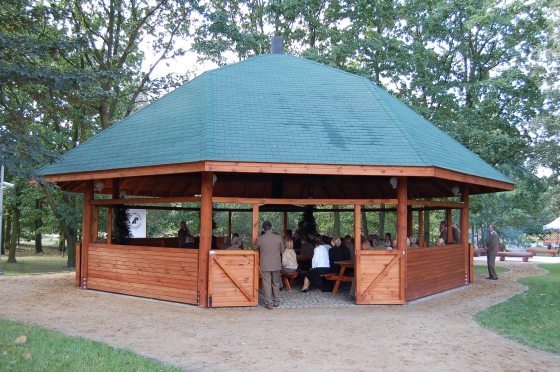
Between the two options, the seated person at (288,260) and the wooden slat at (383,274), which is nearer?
the wooden slat at (383,274)

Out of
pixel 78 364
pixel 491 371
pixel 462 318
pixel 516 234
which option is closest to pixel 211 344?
pixel 78 364

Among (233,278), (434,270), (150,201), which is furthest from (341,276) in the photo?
(150,201)

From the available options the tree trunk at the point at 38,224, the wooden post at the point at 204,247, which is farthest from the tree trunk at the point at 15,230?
the wooden post at the point at 204,247

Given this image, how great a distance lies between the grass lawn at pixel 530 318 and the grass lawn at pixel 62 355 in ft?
16.7

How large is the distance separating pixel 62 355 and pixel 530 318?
7479mm

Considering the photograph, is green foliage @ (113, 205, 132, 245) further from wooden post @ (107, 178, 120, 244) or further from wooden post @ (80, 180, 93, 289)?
wooden post @ (80, 180, 93, 289)

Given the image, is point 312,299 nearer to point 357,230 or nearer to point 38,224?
point 357,230

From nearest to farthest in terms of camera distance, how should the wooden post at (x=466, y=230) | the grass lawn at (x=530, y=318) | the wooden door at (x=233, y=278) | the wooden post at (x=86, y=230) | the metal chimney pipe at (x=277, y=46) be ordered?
the grass lawn at (x=530, y=318) < the wooden door at (x=233, y=278) < the wooden post at (x=86, y=230) < the wooden post at (x=466, y=230) < the metal chimney pipe at (x=277, y=46)

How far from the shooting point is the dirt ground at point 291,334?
18.9 ft

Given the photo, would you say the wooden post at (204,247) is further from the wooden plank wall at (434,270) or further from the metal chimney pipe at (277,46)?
the metal chimney pipe at (277,46)

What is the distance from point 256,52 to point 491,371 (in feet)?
69.9

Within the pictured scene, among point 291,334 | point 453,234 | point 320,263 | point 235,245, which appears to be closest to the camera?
point 291,334

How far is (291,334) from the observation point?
7.14 m

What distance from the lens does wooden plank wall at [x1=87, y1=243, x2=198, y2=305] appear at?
9.41 metres
